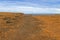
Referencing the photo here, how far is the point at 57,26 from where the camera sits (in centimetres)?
158

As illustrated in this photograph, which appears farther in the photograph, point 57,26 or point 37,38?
point 57,26

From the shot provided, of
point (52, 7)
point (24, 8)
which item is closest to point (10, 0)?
point (24, 8)

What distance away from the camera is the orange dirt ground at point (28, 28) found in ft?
4.25

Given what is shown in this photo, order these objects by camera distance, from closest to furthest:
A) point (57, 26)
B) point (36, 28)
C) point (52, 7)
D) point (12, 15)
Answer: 1. point (36, 28)
2. point (57, 26)
3. point (12, 15)
4. point (52, 7)

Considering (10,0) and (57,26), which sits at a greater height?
(10,0)

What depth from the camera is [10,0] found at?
239 centimetres

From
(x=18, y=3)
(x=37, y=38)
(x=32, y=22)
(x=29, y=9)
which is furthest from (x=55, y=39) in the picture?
(x=18, y=3)

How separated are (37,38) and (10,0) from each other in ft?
4.18

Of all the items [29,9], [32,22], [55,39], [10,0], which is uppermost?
→ [10,0]

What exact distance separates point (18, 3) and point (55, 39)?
1203mm

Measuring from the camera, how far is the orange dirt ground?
4.25ft

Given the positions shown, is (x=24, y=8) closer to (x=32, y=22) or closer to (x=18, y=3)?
(x=18, y=3)

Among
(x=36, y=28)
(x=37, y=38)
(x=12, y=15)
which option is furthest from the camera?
(x=12, y=15)

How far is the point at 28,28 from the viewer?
1458 millimetres
